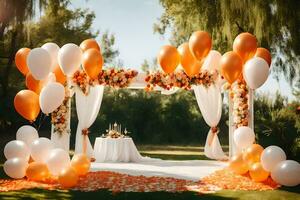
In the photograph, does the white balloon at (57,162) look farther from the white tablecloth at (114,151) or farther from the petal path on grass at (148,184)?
the white tablecloth at (114,151)

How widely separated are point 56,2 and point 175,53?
2.43 m

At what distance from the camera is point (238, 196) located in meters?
5.54

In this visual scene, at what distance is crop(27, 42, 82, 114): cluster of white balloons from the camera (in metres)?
6.79

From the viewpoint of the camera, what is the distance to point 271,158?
6.32 metres

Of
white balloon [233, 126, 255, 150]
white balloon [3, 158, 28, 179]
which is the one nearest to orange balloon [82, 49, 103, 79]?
white balloon [3, 158, 28, 179]

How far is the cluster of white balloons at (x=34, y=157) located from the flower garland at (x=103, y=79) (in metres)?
1.98

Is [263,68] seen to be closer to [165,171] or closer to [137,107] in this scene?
[165,171]

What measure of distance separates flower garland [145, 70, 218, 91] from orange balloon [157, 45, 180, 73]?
1.08m

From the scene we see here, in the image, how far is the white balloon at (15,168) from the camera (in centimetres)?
651

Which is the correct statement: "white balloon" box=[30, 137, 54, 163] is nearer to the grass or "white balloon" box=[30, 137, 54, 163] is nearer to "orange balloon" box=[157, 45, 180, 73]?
the grass

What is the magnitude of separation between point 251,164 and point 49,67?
3.99m

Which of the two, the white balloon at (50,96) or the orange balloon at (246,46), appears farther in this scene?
the orange balloon at (246,46)

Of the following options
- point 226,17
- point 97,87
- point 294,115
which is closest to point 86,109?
point 97,87

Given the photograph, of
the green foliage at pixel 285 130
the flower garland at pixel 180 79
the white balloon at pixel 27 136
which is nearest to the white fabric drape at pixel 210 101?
the flower garland at pixel 180 79
